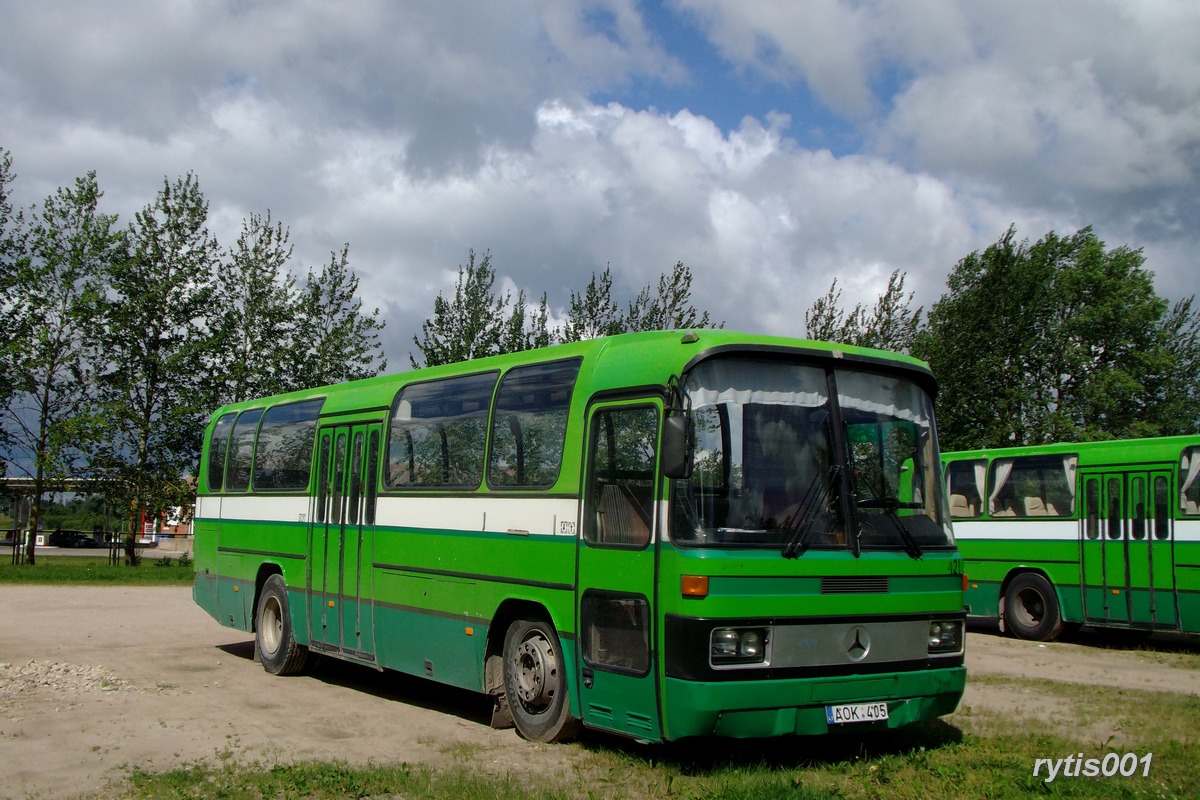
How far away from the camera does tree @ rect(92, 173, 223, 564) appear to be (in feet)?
128

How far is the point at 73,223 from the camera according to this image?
125 ft

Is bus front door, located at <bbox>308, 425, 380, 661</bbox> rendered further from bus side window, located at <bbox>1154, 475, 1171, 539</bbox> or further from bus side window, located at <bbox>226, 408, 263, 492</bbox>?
bus side window, located at <bbox>1154, 475, 1171, 539</bbox>

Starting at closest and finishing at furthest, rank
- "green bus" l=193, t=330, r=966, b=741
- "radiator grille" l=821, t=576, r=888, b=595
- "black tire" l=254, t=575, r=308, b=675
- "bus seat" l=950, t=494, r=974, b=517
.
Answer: "green bus" l=193, t=330, r=966, b=741 → "radiator grille" l=821, t=576, r=888, b=595 → "black tire" l=254, t=575, r=308, b=675 → "bus seat" l=950, t=494, r=974, b=517

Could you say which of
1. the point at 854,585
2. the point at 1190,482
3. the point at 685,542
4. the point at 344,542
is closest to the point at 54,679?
the point at 344,542

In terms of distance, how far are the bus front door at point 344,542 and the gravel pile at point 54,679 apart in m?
2.19

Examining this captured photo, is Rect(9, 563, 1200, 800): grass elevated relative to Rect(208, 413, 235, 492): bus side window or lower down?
lower down

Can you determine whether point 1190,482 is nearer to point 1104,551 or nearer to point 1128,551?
point 1128,551

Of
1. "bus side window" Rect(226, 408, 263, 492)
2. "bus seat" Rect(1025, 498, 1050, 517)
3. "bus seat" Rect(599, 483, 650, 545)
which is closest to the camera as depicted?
"bus seat" Rect(599, 483, 650, 545)

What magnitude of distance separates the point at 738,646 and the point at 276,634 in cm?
805

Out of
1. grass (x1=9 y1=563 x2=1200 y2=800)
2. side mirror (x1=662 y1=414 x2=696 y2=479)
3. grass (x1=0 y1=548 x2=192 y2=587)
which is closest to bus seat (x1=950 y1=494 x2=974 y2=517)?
grass (x1=9 y1=563 x2=1200 y2=800)

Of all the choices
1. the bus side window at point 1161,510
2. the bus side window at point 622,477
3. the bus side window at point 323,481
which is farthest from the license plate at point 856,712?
the bus side window at point 1161,510

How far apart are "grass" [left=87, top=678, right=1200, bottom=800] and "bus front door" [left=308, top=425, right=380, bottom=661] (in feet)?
12.1

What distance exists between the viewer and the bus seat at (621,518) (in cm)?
825

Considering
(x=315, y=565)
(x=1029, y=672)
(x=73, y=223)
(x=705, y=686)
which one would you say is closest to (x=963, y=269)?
(x=73, y=223)
